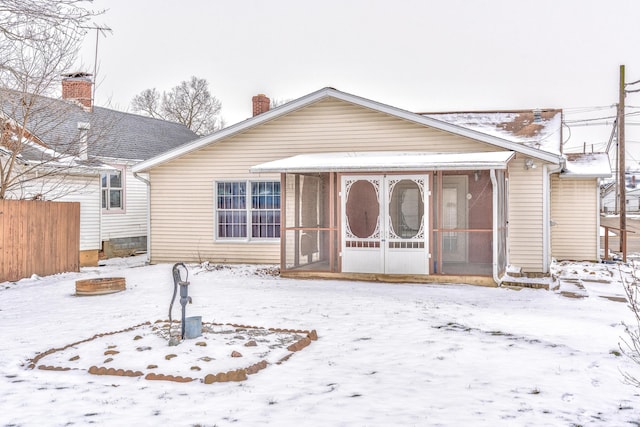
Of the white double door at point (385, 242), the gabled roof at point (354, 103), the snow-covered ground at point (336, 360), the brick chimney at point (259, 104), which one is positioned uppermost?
the brick chimney at point (259, 104)

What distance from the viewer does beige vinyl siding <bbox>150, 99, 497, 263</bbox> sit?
13.5 m

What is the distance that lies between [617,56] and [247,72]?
1815 centimetres

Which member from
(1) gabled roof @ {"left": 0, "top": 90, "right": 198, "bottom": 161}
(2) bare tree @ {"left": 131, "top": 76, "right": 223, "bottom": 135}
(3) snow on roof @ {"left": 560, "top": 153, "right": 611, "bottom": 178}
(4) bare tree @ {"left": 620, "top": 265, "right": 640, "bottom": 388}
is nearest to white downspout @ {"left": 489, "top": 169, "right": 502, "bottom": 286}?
(4) bare tree @ {"left": 620, "top": 265, "right": 640, "bottom": 388}

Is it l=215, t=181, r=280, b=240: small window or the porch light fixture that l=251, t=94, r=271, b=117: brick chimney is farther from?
the porch light fixture

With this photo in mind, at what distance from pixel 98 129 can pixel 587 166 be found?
1508cm

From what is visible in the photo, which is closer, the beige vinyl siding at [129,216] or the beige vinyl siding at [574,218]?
the beige vinyl siding at [574,218]

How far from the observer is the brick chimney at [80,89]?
18312 mm

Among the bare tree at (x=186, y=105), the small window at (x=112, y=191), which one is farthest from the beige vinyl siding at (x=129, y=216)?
the bare tree at (x=186, y=105)

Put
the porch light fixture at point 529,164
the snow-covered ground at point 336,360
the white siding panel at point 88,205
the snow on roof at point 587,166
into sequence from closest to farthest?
the snow-covered ground at point 336,360 < the porch light fixture at point 529,164 < the white siding panel at point 88,205 < the snow on roof at point 587,166

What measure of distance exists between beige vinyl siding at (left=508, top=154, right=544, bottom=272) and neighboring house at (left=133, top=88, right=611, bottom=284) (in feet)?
0.07

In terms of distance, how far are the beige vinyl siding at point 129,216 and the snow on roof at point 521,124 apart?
10170 mm

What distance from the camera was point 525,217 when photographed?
1284 cm

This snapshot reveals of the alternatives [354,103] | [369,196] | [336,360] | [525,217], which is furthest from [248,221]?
[336,360]

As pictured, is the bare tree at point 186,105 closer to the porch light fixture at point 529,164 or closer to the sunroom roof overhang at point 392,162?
the sunroom roof overhang at point 392,162
